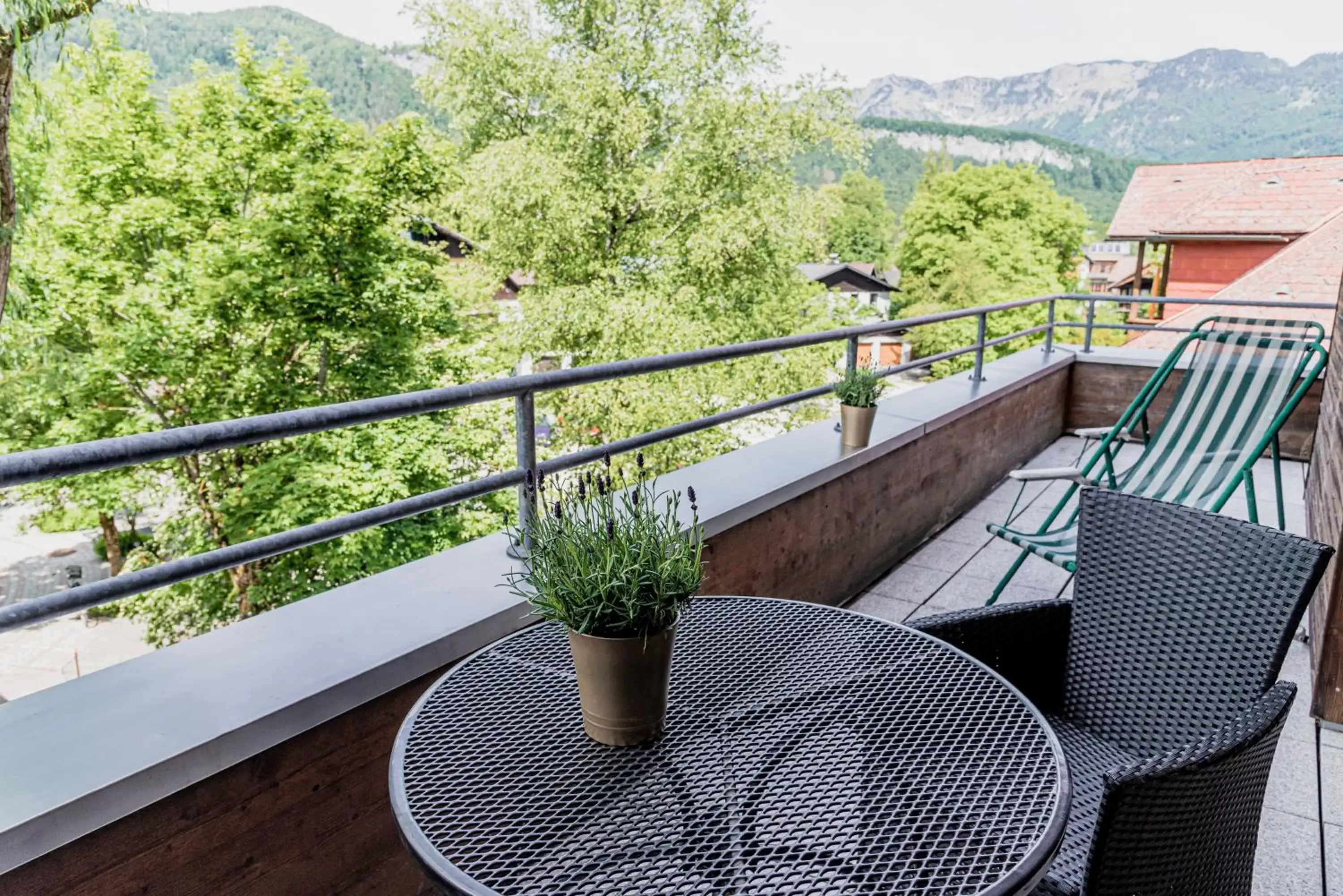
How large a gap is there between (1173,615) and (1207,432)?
6.60ft

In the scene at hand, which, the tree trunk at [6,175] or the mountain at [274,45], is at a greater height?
the mountain at [274,45]

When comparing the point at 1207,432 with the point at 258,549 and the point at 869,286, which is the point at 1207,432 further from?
the point at 869,286

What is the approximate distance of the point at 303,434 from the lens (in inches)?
50.2

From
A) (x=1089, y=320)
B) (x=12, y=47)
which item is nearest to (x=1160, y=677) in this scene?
(x=1089, y=320)

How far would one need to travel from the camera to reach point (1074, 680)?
1.76 m

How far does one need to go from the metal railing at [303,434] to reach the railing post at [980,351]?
2194mm

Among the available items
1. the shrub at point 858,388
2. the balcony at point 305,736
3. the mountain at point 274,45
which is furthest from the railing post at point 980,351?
the mountain at point 274,45

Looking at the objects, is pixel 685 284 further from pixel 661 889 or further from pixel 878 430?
pixel 661 889

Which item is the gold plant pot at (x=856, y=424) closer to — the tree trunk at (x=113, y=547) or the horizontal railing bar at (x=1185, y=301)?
the horizontal railing bar at (x=1185, y=301)

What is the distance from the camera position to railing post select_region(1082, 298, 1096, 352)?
557 centimetres

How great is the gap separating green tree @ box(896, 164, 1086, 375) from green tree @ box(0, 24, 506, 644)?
20.4 metres

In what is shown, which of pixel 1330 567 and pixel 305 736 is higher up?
pixel 305 736

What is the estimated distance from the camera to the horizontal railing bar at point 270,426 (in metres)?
1.07

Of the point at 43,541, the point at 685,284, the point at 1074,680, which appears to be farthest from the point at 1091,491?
the point at 43,541
